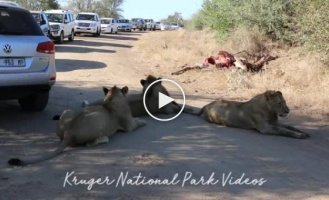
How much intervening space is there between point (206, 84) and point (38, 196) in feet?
31.8

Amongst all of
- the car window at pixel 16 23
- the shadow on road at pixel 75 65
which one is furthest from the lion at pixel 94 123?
the shadow on road at pixel 75 65

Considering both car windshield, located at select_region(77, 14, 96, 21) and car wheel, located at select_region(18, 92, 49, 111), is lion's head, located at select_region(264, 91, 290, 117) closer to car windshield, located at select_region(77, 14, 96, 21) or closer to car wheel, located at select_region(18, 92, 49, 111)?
car wheel, located at select_region(18, 92, 49, 111)

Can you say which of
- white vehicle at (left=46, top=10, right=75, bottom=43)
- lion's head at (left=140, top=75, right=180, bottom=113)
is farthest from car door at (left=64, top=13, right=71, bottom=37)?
lion's head at (left=140, top=75, right=180, bottom=113)

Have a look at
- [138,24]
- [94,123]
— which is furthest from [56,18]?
[138,24]

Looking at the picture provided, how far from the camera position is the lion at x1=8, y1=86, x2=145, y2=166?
725cm

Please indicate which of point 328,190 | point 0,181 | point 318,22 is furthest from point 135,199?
point 318,22

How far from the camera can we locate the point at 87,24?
4338cm

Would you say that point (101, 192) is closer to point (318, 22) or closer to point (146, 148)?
point (146, 148)

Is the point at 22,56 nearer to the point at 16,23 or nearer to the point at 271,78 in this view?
the point at 16,23

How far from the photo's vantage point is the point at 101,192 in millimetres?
5621

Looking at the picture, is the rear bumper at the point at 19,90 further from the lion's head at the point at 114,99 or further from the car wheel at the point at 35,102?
the lion's head at the point at 114,99

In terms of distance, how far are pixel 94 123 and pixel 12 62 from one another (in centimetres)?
198

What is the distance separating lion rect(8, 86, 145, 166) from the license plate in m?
1.36

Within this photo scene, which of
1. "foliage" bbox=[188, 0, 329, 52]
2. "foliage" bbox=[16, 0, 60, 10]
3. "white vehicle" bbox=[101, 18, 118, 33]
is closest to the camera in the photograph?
"foliage" bbox=[188, 0, 329, 52]
